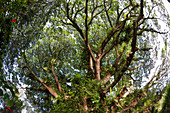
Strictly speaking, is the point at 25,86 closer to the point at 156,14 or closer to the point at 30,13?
the point at 30,13

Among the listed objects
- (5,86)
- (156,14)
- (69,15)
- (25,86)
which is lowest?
(5,86)

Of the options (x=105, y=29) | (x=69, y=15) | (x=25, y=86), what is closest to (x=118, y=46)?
(x=105, y=29)

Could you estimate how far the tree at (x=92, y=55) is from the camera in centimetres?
471

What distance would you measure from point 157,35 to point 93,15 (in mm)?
Answer: 3309

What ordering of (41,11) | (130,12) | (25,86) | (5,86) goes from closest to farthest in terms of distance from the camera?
(5,86), (41,11), (130,12), (25,86)

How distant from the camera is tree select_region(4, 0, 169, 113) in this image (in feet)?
15.5

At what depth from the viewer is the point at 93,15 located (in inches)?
296

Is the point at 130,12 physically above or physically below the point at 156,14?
above

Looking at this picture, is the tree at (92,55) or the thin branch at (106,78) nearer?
the tree at (92,55)

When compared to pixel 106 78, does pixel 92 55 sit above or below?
above

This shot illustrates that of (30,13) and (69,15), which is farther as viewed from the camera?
(69,15)

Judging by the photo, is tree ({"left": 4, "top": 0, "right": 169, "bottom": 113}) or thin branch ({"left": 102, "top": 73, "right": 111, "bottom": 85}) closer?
tree ({"left": 4, "top": 0, "right": 169, "bottom": 113})

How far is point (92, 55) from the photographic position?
6.46 m

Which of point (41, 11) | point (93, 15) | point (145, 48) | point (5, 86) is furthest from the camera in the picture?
point (93, 15)
